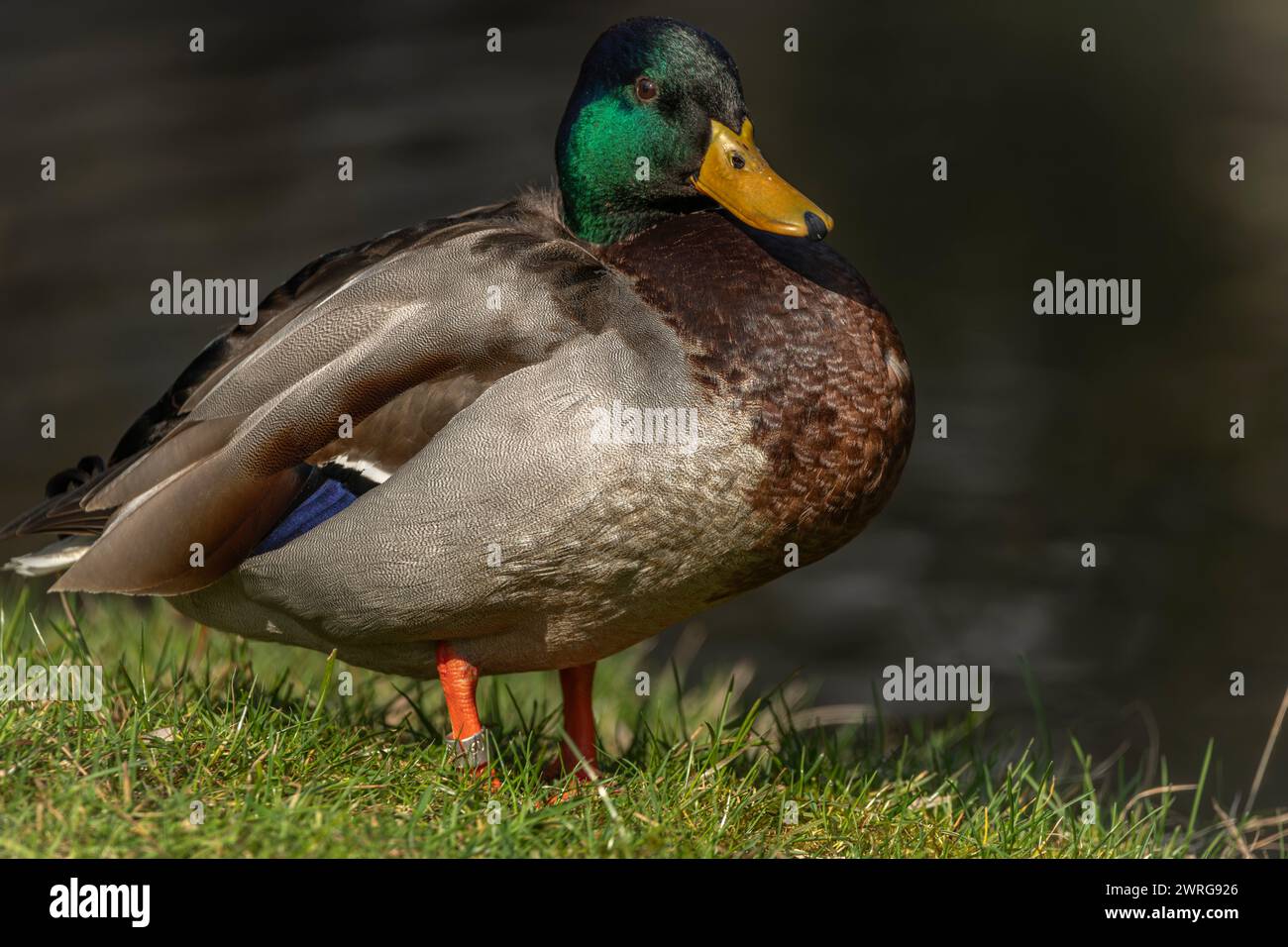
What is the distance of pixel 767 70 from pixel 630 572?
26.1ft

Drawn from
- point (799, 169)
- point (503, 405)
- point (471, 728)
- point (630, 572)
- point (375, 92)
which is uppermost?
point (375, 92)

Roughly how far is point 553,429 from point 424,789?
33.0 inches

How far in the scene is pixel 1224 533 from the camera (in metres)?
8.25

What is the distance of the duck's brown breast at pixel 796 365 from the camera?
360cm

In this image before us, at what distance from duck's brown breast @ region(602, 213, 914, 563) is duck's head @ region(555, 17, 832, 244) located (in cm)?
13

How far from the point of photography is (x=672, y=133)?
3.87 m

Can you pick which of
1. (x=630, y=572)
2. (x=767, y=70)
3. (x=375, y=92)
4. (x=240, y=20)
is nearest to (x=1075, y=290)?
(x=767, y=70)

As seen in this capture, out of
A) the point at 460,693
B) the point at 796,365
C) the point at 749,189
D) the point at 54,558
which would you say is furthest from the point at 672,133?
the point at 54,558

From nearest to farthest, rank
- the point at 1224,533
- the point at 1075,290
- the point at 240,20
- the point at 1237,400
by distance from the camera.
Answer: the point at 1224,533, the point at 1237,400, the point at 1075,290, the point at 240,20

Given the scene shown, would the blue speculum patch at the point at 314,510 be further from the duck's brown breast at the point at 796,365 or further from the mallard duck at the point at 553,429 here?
the duck's brown breast at the point at 796,365

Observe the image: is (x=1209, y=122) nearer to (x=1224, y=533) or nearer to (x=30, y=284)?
(x=1224, y=533)

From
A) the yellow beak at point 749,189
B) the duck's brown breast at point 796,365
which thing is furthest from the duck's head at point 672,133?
the duck's brown breast at point 796,365

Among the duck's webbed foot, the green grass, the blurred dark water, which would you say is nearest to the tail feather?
the green grass

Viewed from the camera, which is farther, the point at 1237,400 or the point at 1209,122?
the point at 1209,122
